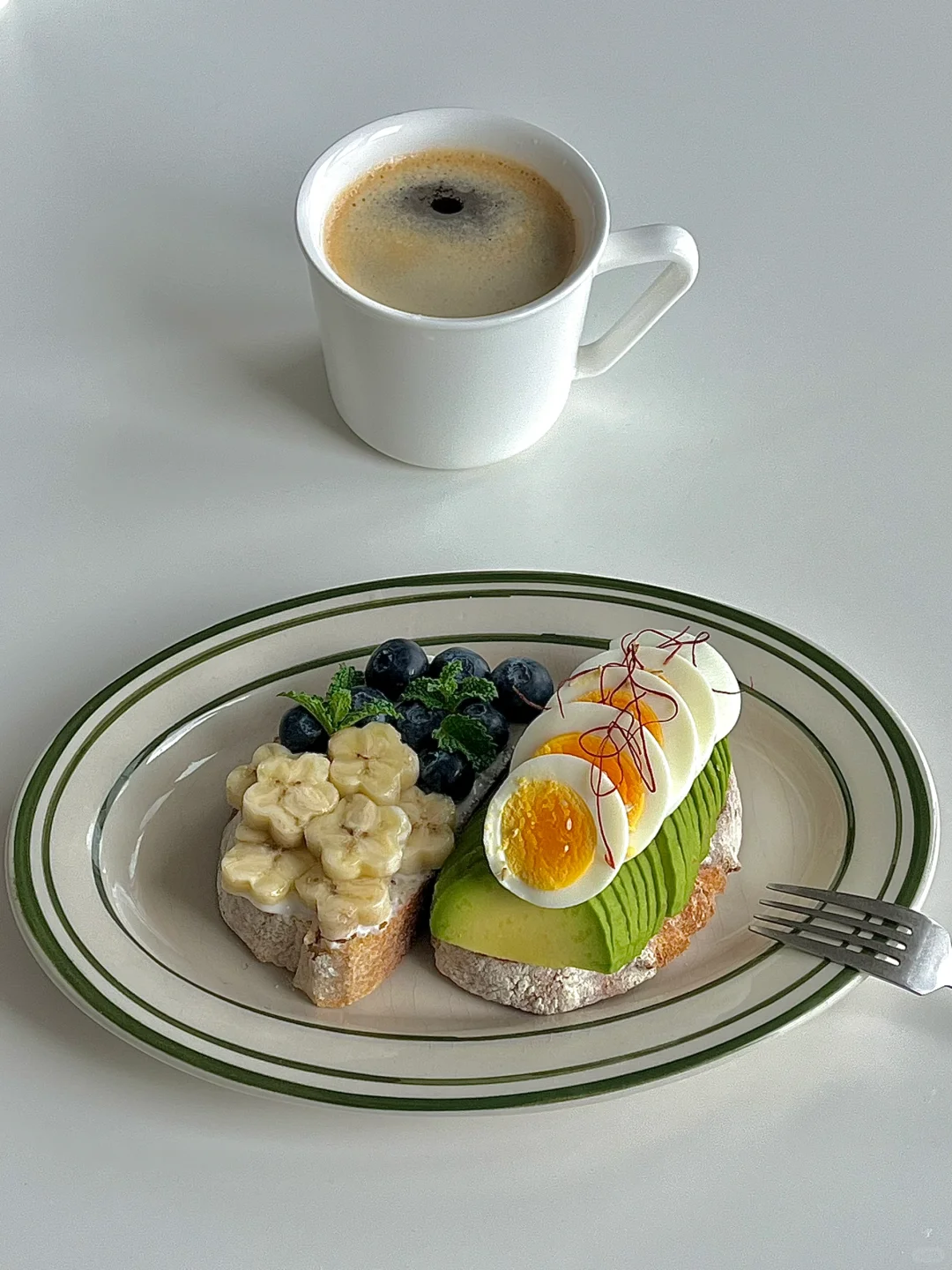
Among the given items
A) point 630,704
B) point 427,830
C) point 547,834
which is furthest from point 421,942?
point 630,704

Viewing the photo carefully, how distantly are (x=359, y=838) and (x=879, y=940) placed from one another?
1.76 feet

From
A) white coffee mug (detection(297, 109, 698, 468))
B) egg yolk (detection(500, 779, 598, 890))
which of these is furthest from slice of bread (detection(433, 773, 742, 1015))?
white coffee mug (detection(297, 109, 698, 468))

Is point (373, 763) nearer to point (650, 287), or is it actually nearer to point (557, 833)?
point (557, 833)

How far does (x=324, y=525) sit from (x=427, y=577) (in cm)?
28

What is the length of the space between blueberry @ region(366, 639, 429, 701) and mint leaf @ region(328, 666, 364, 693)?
2 cm

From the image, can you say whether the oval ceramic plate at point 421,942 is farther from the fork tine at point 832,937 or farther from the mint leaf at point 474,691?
the mint leaf at point 474,691

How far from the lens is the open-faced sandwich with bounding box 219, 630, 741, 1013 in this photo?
1.46 metres

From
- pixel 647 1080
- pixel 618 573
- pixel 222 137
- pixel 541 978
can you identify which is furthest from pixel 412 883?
pixel 222 137

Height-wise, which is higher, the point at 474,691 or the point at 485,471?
the point at 485,471

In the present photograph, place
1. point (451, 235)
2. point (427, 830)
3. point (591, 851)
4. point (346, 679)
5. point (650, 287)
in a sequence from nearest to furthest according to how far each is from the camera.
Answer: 1. point (591, 851)
2. point (427, 830)
3. point (346, 679)
4. point (451, 235)
5. point (650, 287)

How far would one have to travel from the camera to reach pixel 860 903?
4.89 ft

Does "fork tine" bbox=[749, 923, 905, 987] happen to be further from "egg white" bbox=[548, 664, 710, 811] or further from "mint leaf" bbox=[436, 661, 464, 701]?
"mint leaf" bbox=[436, 661, 464, 701]

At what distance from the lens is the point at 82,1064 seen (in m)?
1.50

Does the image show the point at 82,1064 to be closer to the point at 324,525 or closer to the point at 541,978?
the point at 541,978
